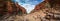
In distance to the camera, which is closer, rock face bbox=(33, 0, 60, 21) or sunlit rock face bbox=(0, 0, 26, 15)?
rock face bbox=(33, 0, 60, 21)

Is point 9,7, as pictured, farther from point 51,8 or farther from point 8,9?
point 51,8

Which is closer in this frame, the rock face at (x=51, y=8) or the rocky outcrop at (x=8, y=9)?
the rock face at (x=51, y=8)

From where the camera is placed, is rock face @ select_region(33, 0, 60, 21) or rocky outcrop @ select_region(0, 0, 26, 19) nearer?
rock face @ select_region(33, 0, 60, 21)

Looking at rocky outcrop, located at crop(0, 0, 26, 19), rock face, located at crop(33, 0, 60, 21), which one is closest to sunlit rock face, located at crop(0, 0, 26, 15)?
rocky outcrop, located at crop(0, 0, 26, 19)

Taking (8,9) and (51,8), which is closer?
(51,8)

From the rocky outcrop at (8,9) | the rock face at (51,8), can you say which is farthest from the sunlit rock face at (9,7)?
the rock face at (51,8)

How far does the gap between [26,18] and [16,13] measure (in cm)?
19

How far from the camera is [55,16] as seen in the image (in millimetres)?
2244

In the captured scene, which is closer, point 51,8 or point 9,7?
point 51,8

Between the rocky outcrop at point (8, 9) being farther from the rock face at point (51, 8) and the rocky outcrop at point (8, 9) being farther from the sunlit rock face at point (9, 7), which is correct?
the rock face at point (51, 8)

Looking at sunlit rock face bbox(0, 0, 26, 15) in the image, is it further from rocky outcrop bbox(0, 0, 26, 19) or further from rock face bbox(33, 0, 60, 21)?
rock face bbox(33, 0, 60, 21)

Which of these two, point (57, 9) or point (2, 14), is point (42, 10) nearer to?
point (57, 9)

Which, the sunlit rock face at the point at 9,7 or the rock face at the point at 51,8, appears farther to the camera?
the sunlit rock face at the point at 9,7

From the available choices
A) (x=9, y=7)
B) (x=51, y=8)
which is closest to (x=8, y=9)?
(x=9, y=7)
